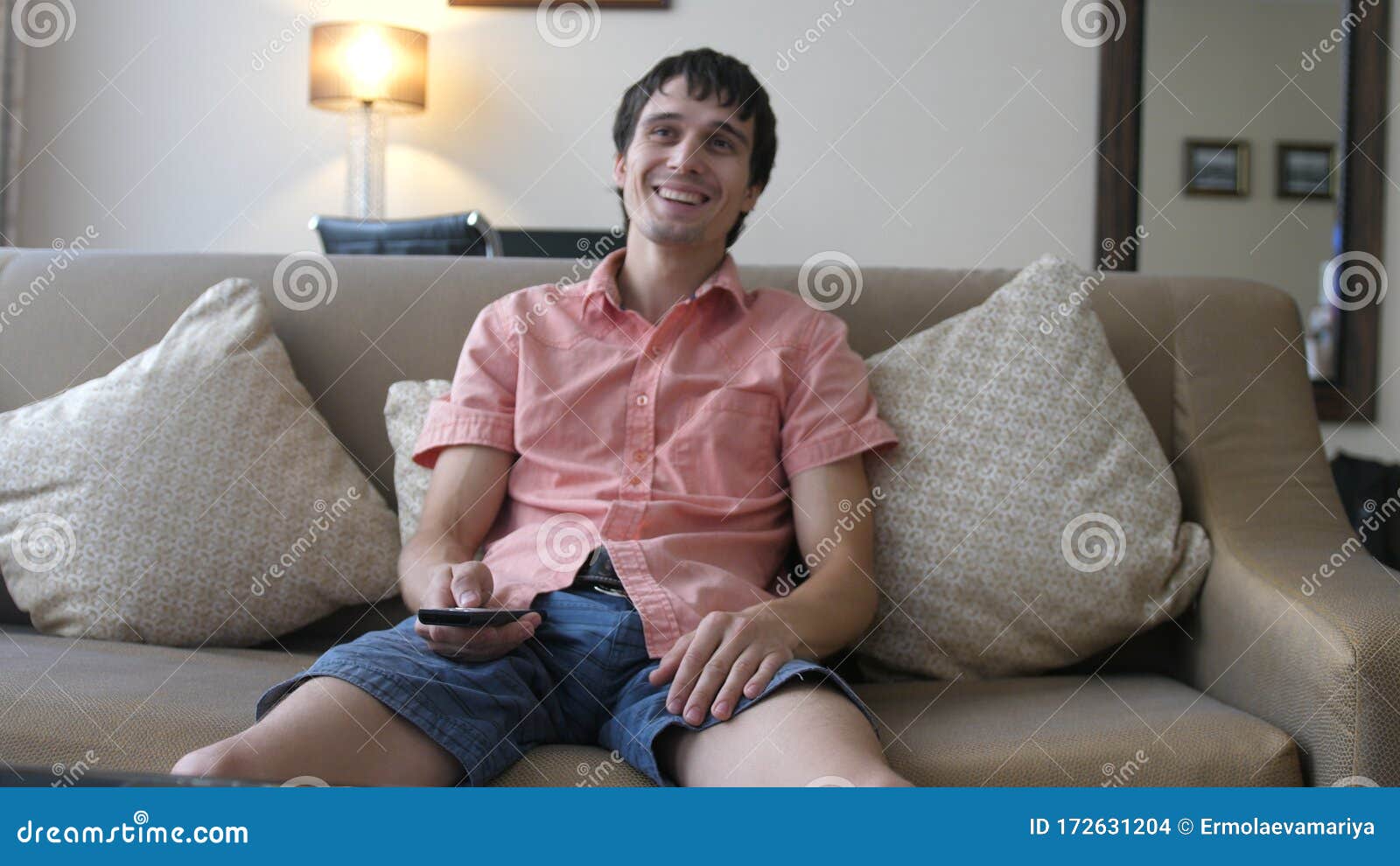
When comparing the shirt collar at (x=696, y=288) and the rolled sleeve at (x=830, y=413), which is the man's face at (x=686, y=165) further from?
the rolled sleeve at (x=830, y=413)

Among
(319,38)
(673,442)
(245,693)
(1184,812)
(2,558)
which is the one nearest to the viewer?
(1184,812)

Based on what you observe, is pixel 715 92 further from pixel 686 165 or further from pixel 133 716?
pixel 133 716

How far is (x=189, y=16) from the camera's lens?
346 cm

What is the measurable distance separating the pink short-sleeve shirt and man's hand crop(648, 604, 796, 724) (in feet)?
0.48

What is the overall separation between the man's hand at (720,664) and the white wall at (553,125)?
2.30 meters

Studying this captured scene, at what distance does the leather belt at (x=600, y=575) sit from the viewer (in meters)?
1.34

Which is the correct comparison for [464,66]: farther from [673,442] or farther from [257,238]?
[673,442]

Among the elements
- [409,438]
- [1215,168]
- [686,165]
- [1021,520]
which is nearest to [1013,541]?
[1021,520]

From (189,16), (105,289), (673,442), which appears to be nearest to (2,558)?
(105,289)

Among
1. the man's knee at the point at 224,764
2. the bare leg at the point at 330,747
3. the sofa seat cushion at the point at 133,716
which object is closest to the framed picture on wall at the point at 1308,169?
the sofa seat cushion at the point at 133,716

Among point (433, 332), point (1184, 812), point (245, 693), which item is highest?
point (433, 332)

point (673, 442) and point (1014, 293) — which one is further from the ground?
point (1014, 293)

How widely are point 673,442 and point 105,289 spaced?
3.01ft

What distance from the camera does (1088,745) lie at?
4.05ft
